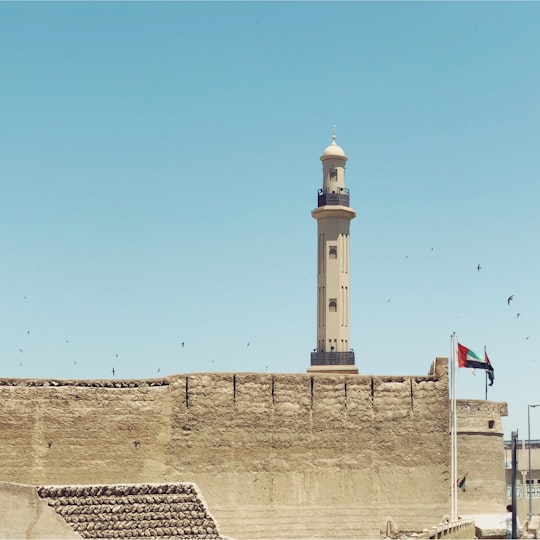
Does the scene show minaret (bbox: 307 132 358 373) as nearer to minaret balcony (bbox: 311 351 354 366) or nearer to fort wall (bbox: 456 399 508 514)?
minaret balcony (bbox: 311 351 354 366)

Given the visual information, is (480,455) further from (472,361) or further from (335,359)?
(472,361)

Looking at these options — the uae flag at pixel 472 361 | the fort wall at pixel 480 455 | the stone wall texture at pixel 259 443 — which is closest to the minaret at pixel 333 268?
the fort wall at pixel 480 455

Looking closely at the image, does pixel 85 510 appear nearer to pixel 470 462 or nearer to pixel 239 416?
pixel 239 416

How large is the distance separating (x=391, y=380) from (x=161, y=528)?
40.2ft

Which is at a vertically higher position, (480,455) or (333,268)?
(333,268)

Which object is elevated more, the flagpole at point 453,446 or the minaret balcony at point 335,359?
the minaret balcony at point 335,359

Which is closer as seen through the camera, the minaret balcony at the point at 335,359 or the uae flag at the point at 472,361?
the uae flag at the point at 472,361

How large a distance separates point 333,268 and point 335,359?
501 centimetres

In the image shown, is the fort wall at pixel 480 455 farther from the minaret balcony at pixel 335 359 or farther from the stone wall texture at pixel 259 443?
the stone wall texture at pixel 259 443

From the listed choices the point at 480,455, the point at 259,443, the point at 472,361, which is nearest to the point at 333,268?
the point at 480,455

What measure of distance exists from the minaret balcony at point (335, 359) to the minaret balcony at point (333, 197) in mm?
8211

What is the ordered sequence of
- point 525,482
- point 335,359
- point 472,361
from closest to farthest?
point 472,361, point 335,359, point 525,482

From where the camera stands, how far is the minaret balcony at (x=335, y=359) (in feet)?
192

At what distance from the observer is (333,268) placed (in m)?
59.2
